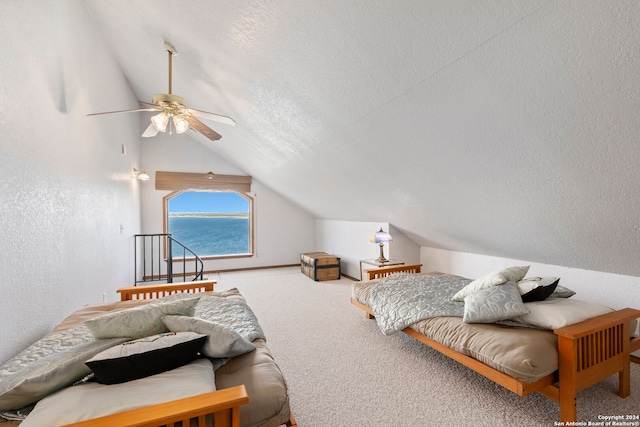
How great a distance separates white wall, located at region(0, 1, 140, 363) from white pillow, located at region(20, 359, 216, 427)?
769 millimetres

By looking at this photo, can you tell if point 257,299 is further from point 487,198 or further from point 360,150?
point 487,198

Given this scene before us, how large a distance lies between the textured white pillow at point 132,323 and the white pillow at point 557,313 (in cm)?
215

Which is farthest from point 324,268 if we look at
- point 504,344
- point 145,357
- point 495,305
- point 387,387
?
point 145,357

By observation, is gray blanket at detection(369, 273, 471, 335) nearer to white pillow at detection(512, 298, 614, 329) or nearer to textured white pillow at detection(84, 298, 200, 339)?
white pillow at detection(512, 298, 614, 329)

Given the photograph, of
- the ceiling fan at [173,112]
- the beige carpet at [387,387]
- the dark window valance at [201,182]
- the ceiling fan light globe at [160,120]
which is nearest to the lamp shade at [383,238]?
the beige carpet at [387,387]

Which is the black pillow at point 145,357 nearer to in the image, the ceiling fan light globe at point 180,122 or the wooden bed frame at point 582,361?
the wooden bed frame at point 582,361

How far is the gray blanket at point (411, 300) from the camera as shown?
2268 mm

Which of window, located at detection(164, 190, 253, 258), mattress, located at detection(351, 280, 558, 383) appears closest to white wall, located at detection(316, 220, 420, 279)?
window, located at detection(164, 190, 253, 258)

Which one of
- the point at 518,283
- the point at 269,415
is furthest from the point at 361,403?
the point at 518,283

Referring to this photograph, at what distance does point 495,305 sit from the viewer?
6.19 feet

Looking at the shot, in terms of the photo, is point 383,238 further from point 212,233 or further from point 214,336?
point 212,233

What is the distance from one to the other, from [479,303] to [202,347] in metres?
1.74

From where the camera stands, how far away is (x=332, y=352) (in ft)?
8.34

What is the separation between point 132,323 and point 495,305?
214cm
